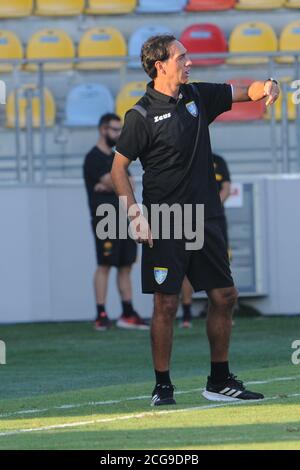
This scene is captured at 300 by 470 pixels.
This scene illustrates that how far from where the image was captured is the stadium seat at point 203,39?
17250 mm

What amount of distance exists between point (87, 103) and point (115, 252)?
112 inches

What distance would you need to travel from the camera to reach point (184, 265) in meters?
7.56

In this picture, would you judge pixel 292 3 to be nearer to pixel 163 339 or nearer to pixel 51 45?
pixel 51 45

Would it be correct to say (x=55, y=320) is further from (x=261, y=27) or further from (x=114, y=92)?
(x=261, y=27)

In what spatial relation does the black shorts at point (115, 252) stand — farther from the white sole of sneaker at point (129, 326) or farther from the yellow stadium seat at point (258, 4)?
the yellow stadium seat at point (258, 4)

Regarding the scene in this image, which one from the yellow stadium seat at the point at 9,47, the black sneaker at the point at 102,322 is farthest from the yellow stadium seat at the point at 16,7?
the black sneaker at the point at 102,322

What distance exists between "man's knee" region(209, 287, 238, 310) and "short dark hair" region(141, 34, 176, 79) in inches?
52.2

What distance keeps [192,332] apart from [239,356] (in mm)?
2028

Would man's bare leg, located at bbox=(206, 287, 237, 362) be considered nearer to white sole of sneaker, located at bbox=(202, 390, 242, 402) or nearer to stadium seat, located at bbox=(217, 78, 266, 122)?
white sole of sneaker, located at bbox=(202, 390, 242, 402)

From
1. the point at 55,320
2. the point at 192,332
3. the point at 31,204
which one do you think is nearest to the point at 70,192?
the point at 31,204

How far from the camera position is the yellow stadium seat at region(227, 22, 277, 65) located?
17.1 metres

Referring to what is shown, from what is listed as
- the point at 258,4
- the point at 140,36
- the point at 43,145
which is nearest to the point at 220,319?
the point at 43,145

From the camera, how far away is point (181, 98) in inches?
298

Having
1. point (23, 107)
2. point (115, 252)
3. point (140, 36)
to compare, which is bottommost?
point (115, 252)
